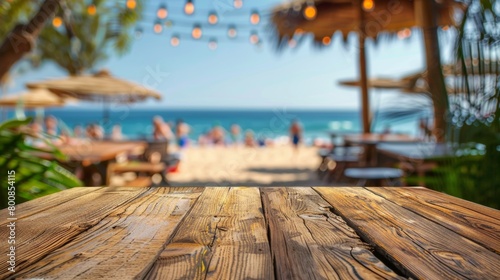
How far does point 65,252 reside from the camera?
0.59 m

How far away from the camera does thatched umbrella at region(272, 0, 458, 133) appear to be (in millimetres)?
5328

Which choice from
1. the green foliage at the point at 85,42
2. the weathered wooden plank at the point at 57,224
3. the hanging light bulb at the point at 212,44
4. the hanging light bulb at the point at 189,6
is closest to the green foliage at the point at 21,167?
the weathered wooden plank at the point at 57,224

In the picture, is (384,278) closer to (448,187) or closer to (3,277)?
(3,277)

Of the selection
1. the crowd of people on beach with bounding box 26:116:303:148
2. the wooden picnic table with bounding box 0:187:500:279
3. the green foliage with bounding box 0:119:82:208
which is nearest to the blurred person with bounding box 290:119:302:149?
the crowd of people on beach with bounding box 26:116:303:148

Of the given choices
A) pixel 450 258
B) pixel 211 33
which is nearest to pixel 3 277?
pixel 450 258

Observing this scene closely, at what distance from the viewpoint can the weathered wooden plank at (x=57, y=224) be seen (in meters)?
0.59

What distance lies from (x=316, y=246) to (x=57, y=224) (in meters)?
0.48

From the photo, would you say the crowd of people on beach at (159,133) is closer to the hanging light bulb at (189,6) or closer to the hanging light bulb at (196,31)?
the hanging light bulb at (196,31)

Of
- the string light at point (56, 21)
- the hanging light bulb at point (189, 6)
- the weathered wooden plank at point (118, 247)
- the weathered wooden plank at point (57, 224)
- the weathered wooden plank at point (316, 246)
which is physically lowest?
the weathered wooden plank at point (316, 246)

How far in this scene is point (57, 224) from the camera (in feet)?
2.45

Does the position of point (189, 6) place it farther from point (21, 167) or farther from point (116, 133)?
point (116, 133)

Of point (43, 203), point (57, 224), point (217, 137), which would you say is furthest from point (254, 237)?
point (217, 137)

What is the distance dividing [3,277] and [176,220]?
336 mm

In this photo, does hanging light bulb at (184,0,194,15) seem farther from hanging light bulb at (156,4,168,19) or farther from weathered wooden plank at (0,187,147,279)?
weathered wooden plank at (0,187,147,279)
